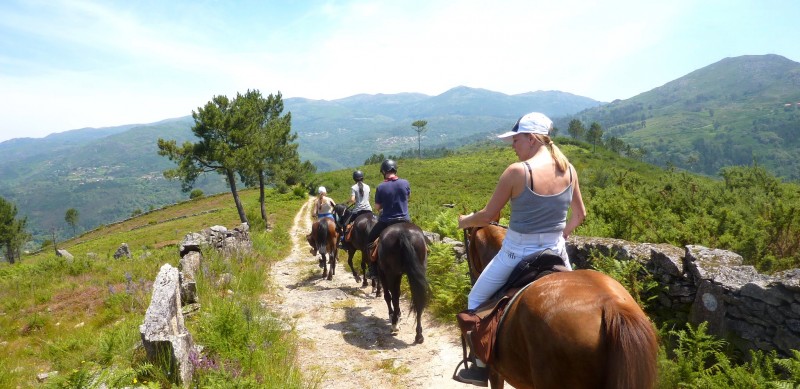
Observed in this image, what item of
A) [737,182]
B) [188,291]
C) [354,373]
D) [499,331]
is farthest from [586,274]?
[737,182]

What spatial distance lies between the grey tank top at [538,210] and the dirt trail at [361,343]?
330 centimetres

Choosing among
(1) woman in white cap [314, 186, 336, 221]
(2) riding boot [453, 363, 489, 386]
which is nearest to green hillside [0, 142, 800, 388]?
(2) riding boot [453, 363, 489, 386]

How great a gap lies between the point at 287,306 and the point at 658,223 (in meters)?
9.11

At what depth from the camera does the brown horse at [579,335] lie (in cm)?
261

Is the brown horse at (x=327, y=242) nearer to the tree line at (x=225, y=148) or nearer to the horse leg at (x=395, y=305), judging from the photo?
the horse leg at (x=395, y=305)

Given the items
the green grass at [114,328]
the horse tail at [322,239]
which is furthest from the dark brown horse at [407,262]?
the horse tail at [322,239]

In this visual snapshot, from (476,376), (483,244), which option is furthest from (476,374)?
(483,244)

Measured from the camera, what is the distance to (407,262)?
745cm

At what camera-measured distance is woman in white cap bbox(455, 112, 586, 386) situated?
11.6 feet

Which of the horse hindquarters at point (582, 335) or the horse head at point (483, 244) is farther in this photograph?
the horse head at point (483, 244)

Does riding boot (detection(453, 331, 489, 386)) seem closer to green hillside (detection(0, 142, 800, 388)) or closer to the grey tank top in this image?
the grey tank top

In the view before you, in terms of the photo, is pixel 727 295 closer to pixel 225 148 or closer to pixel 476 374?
pixel 476 374

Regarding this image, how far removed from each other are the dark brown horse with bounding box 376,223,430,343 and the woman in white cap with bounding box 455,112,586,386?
11.5ft

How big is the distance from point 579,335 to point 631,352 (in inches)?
13.3
